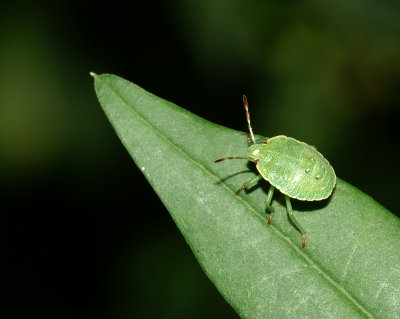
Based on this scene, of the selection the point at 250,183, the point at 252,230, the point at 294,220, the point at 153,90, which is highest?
the point at 153,90

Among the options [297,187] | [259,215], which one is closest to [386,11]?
[297,187]

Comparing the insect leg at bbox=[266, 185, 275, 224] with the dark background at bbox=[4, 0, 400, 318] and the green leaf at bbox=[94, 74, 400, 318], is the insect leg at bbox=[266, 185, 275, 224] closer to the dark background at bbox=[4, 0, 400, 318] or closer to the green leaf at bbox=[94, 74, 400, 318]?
the green leaf at bbox=[94, 74, 400, 318]

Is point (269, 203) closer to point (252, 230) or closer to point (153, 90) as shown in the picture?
point (252, 230)

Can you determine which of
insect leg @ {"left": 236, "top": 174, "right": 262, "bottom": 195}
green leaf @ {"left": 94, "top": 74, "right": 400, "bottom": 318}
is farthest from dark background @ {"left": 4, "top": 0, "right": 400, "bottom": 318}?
green leaf @ {"left": 94, "top": 74, "right": 400, "bottom": 318}

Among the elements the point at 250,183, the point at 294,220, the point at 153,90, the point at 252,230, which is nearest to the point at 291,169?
the point at 250,183

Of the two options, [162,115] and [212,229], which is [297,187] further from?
[162,115]

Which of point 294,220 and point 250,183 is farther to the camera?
point 250,183

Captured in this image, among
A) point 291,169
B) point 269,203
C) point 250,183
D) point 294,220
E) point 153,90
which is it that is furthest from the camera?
point 153,90
